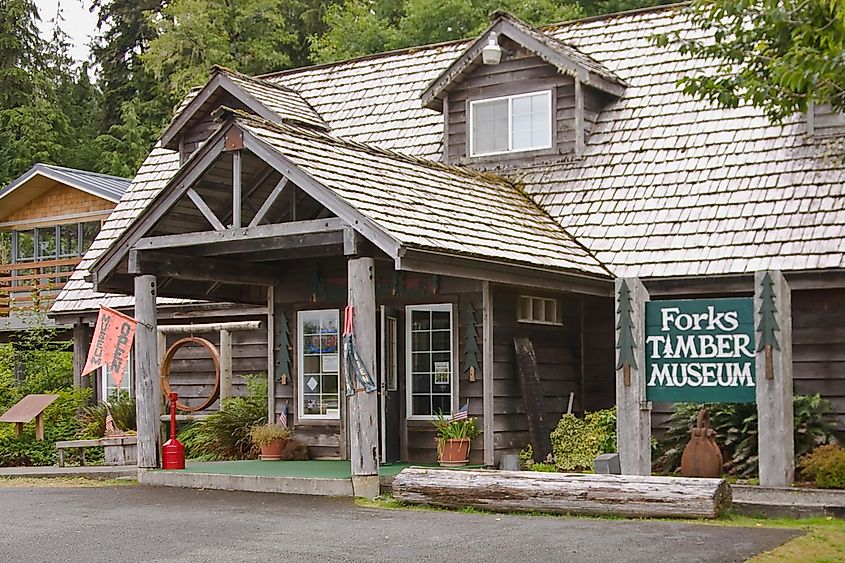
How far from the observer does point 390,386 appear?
645 inches

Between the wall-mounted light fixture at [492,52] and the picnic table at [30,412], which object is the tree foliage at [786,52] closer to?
the wall-mounted light fixture at [492,52]

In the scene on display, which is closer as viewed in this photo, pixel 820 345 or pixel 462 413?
pixel 820 345

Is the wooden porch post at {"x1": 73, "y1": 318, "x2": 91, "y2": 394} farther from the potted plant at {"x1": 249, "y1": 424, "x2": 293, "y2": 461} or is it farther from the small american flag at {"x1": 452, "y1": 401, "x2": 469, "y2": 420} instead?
the small american flag at {"x1": 452, "y1": 401, "x2": 469, "y2": 420}

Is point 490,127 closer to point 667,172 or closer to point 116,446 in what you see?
point 667,172

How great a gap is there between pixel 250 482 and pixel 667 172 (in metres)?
7.30

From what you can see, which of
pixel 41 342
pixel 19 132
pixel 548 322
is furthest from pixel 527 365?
pixel 19 132

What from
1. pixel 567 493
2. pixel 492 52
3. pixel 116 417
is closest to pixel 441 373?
pixel 567 493

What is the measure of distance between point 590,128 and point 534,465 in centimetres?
568

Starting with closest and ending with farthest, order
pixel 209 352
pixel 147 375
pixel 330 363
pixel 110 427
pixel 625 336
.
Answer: pixel 625 336
pixel 147 375
pixel 330 363
pixel 110 427
pixel 209 352

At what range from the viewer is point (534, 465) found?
1530 cm

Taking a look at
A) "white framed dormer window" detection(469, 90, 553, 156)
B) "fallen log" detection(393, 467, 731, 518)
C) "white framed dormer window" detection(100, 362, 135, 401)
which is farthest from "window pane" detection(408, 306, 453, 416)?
"white framed dormer window" detection(100, 362, 135, 401)

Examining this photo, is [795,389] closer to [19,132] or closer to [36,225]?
[36,225]

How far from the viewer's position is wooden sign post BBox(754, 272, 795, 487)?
39.7 feet

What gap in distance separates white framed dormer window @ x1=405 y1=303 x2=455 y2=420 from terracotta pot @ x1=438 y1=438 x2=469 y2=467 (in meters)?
0.90
